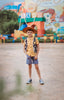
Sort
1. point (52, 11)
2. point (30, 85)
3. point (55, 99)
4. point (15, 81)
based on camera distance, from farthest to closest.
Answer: point (52, 11), point (15, 81), point (30, 85), point (55, 99)

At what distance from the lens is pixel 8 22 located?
19672mm

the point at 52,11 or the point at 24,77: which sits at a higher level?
the point at 52,11

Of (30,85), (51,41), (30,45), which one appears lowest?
(51,41)

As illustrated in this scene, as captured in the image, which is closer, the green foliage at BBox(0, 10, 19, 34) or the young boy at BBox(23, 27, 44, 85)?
the young boy at BBox(23, 27, 44, 85)

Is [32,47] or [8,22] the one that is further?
[8,22]

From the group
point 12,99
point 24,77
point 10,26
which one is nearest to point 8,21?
Result: point 10,26

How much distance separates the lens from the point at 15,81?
14.0 feet

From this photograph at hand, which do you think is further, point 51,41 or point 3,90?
point 51,41

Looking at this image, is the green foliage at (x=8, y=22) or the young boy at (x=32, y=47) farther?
the green foliage at (x=8, y=22)

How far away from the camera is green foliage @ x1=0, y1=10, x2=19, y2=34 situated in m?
19.4

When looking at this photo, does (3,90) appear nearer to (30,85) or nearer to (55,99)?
(30,85)

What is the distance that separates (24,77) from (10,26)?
15.3 metres

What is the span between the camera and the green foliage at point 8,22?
19422mm

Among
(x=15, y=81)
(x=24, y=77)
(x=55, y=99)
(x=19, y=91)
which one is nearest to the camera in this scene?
(x=55, y=99)
